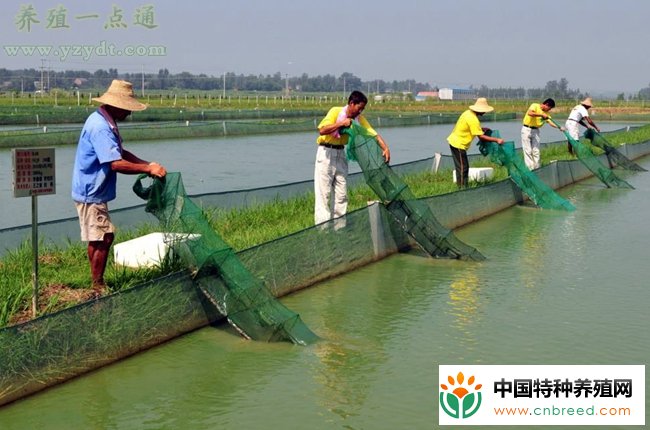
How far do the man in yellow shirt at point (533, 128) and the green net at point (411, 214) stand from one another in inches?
248

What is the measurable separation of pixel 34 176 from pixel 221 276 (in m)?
1.55

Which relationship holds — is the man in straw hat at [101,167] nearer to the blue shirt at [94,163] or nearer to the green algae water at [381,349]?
the blue shirt at [94,163]

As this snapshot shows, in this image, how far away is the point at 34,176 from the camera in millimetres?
6180

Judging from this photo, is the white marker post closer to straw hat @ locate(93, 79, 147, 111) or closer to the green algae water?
straw hat @ locate(93, 79, 147, 111)

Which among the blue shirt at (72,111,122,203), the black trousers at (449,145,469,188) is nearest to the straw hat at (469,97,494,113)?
the black trousers at (449,145,469,188)

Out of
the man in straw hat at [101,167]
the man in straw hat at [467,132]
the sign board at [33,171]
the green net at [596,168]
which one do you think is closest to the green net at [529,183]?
the man in straw hat at [467,132]

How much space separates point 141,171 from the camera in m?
6.46

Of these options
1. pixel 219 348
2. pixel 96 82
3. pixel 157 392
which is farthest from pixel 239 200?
pixel 96 82

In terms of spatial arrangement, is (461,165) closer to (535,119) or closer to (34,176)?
(535,119)

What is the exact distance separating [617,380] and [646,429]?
21.8 inches

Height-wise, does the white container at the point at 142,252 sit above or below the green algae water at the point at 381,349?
above

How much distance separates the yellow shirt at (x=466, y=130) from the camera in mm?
12875

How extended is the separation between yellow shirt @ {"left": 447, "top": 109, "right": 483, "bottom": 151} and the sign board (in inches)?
300

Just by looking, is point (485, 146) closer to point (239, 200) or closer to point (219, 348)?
point (239, 200)
